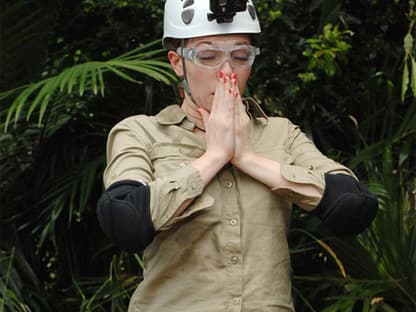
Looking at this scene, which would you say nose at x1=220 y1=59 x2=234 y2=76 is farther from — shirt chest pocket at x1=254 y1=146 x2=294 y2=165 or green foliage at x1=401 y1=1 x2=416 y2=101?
green foliage at x1=401 y1=1 x2=416 y2=101

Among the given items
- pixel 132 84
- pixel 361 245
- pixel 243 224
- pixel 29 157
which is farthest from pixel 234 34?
pixel 29 157

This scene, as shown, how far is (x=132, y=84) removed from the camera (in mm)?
4871

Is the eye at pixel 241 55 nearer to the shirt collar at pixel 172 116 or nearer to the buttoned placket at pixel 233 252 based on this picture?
the shirt collar at pixel 172 116

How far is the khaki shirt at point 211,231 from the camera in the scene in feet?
9.75

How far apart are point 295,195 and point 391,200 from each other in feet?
4.49

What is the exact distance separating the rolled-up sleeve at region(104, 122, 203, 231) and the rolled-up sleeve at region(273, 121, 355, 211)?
278 mm

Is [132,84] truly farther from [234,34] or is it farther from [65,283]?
[234,34]

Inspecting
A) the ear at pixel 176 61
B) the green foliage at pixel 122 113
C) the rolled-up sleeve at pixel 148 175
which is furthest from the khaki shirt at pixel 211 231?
the green foliage at pixel 122 113

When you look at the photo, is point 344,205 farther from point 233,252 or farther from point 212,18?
point 212,18

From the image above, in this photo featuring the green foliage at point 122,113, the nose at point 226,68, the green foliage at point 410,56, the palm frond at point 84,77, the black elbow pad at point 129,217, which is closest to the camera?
Result: the black elbow pad at point 129,217

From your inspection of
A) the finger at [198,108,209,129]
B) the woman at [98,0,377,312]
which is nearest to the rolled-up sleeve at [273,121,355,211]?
the woman at [98,0,377,312]

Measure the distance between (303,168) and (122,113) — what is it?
2.07m

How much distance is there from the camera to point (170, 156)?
10.3ft

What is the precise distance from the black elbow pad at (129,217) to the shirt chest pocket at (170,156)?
0.62 feet
